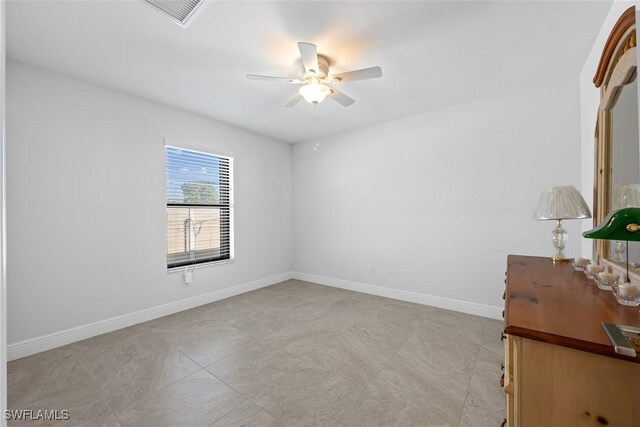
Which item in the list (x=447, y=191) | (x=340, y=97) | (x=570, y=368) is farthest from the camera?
(x=447, y=191)

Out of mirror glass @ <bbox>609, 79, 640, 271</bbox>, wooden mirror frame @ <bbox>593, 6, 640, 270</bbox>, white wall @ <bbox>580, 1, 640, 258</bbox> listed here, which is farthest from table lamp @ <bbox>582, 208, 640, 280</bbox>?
white wall @ <bbox>580, 1, 640, 258</bbox>

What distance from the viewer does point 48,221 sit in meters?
2.38

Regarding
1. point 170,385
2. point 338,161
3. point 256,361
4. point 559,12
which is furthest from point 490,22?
point 170,385

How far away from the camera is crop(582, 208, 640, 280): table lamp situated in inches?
31.5

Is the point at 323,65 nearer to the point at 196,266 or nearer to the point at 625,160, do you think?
the point at 625,160

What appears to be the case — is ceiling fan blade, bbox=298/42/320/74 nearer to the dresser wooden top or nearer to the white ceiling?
the white ceiling

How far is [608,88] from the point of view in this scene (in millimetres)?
1602

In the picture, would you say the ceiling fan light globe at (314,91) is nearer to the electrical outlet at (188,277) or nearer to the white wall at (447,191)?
the white wall at (447,191)

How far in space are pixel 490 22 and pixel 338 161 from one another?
2.65 meters

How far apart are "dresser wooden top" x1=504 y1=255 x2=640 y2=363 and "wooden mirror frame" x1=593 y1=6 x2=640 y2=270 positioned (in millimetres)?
549

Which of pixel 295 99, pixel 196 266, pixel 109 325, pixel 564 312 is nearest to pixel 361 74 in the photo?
pixel 295 99

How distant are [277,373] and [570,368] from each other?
1813mm

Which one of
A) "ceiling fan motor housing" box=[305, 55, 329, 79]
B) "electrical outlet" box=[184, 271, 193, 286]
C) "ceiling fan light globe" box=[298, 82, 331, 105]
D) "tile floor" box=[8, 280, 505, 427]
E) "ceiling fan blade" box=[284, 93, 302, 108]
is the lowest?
"tile floor" box=[8, 280, 505, 427]

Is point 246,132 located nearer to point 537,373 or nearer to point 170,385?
point 170,385
